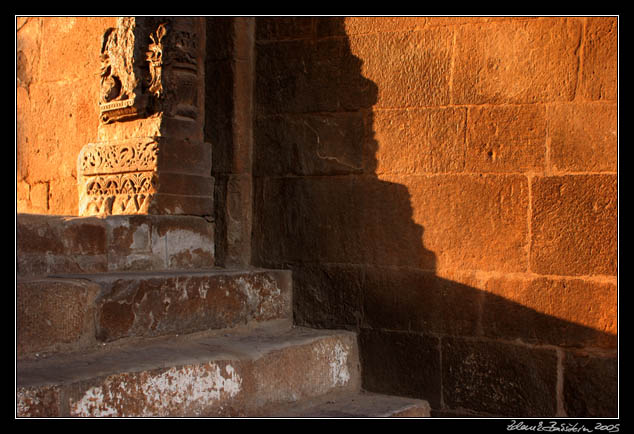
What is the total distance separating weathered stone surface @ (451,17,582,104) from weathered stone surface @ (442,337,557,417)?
4.34ft

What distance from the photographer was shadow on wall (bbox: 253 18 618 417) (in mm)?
3617

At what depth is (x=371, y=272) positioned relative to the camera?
413 centimetres

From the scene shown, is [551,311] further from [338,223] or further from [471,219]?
[338,223]

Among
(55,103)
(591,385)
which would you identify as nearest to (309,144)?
→ (591,385)

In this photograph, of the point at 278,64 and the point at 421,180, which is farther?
the point at 278,64

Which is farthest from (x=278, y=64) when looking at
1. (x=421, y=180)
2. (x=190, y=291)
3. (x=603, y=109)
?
(x=603, y=109)

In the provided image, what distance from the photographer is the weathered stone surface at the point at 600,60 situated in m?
3.48

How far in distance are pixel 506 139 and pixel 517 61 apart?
41cm

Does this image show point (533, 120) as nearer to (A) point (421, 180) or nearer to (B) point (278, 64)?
(A) point (421, 180)

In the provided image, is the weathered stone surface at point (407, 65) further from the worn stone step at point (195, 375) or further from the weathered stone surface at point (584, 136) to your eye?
the worn stone step at point (195, 375)

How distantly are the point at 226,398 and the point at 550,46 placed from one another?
2.40 m

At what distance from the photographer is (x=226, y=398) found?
3.30 metres

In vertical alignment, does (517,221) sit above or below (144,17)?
below

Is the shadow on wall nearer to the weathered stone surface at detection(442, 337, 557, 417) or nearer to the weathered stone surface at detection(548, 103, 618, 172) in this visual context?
the weathered stone surface at detection(442, 337, 557, 417)
